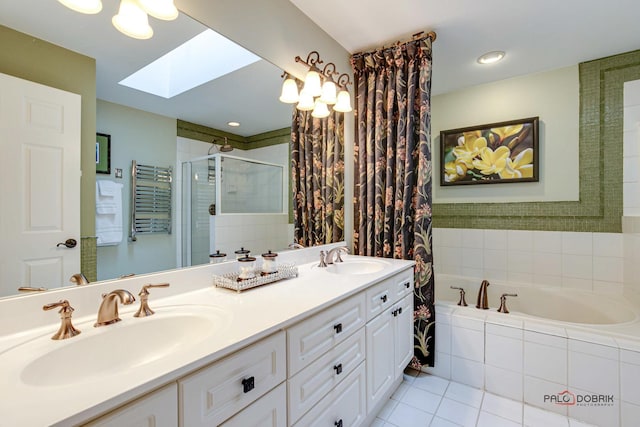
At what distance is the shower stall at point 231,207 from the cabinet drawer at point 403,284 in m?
0.72

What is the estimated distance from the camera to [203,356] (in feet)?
2.24

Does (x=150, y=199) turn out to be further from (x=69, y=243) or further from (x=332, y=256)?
(x=332, y=256)

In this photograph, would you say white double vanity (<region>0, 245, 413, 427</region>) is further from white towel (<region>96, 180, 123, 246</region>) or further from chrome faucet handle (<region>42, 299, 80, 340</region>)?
white towel (<region>96, 180, 123, 246</region>)

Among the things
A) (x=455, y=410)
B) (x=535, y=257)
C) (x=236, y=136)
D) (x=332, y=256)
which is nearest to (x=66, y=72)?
(x=236, y=136)

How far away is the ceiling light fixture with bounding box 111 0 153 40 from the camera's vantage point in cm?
100

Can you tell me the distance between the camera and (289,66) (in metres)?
1.76

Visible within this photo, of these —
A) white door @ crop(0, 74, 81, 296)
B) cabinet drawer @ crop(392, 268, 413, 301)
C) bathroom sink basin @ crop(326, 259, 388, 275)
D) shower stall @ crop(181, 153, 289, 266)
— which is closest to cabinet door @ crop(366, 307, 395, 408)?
cabinet drawer @ crop(392, 268, 413, 301)

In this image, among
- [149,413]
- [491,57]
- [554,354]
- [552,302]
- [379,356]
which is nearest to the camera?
[149,413]

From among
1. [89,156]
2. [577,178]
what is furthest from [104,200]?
[577,178]

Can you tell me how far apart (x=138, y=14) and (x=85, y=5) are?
153mm

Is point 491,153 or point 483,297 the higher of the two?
point 491,153

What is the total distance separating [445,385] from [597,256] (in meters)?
1.62

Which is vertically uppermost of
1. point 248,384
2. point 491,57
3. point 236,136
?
point 491,57

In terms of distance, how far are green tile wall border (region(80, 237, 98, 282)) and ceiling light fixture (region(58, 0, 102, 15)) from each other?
75 cm
